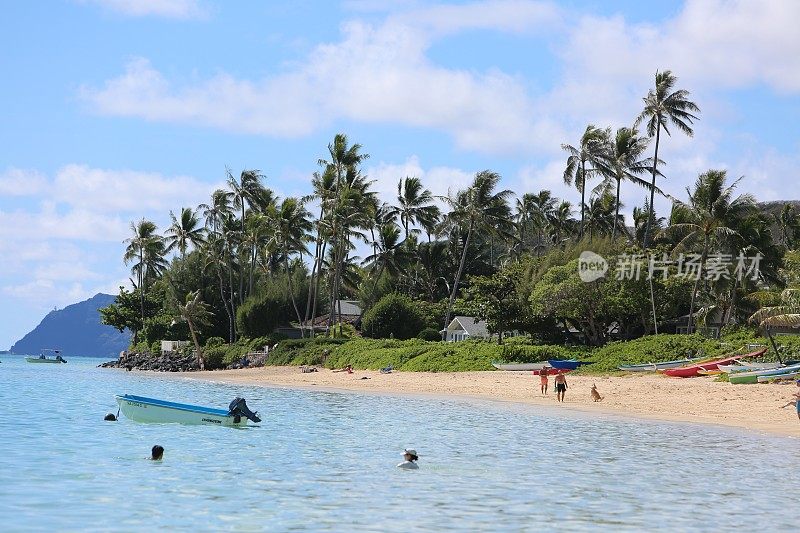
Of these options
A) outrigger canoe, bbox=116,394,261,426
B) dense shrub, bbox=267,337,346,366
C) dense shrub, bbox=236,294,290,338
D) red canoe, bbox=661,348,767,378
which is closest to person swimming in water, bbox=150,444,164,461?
outrigger canoe, bbox=116,394,261,426

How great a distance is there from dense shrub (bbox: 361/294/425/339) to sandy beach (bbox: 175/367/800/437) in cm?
1400

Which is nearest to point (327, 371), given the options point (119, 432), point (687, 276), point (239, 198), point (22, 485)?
point (687, 276)

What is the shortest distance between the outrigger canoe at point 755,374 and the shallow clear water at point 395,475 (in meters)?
9.62

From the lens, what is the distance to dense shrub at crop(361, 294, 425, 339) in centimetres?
7081

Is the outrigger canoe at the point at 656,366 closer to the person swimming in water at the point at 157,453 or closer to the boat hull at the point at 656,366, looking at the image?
the boat hull at the point at 656,366

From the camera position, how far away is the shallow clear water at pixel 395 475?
13.9 m

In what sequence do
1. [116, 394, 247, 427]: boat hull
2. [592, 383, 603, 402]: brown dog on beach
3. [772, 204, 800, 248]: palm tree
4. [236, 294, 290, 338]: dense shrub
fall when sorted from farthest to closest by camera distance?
1. [772, 204, 800, 248]: palm tree
2. [236, 294, 290, 338]: dense shrub
3. [592, 383, 603, 402]: brown dog on beach
4. [116, 394, 247, 427]: boat hull

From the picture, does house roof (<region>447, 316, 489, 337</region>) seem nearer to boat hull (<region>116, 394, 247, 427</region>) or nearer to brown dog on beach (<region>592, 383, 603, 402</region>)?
brown dog on beach (<region>592, 383, 603, 402</region>)

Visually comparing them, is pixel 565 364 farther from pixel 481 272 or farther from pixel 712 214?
pixel 481 272

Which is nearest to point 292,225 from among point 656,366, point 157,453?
point 656,366

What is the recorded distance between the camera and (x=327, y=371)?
6019cm

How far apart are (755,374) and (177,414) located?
74.1 ft

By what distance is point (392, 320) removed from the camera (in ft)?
234

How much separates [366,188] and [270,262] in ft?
62.5
